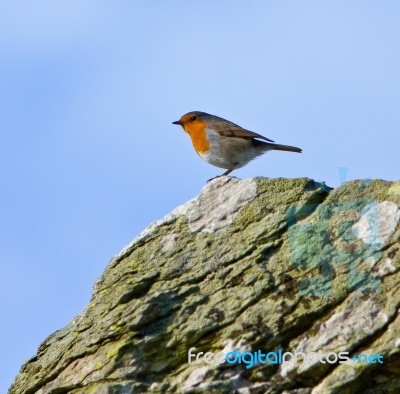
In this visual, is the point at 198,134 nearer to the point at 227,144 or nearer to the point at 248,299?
the point at 227,144

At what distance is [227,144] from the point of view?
13438 millimetres

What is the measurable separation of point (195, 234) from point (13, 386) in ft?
8.99

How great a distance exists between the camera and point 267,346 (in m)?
8.22

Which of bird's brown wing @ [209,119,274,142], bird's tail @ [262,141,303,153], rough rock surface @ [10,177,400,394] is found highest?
bird's brown wing @ [209,119,274,142]

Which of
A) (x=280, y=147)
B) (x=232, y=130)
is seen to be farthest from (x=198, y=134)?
(x=280, y=147)

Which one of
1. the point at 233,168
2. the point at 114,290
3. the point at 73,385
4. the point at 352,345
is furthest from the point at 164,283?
the point at 233,168

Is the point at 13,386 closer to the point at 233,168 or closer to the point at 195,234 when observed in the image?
the point at 195,234

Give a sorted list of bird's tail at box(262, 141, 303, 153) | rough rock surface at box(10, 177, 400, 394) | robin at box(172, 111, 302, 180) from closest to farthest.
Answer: rough rock surface at box(10, 177, 400, 394) → robin at box(172, 111, 302, 180) → bird's tail at box(262, 141, 303, 153)

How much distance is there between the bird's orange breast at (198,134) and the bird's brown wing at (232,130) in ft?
0.74

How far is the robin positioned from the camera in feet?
44.1

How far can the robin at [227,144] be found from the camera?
13.4 metres

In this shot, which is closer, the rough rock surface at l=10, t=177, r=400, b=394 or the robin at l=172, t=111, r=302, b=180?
the rough rock surface at l=10, t=177, r=400, b=394

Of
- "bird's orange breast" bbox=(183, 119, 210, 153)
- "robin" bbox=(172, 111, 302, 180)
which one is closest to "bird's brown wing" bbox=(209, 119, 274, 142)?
"robin" bbox=(172, 111, 302, 180)

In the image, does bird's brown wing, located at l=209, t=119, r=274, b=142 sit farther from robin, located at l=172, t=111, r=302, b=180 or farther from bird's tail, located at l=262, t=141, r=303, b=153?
bird's tail, located at l=262, t=141, r=303, b=153
